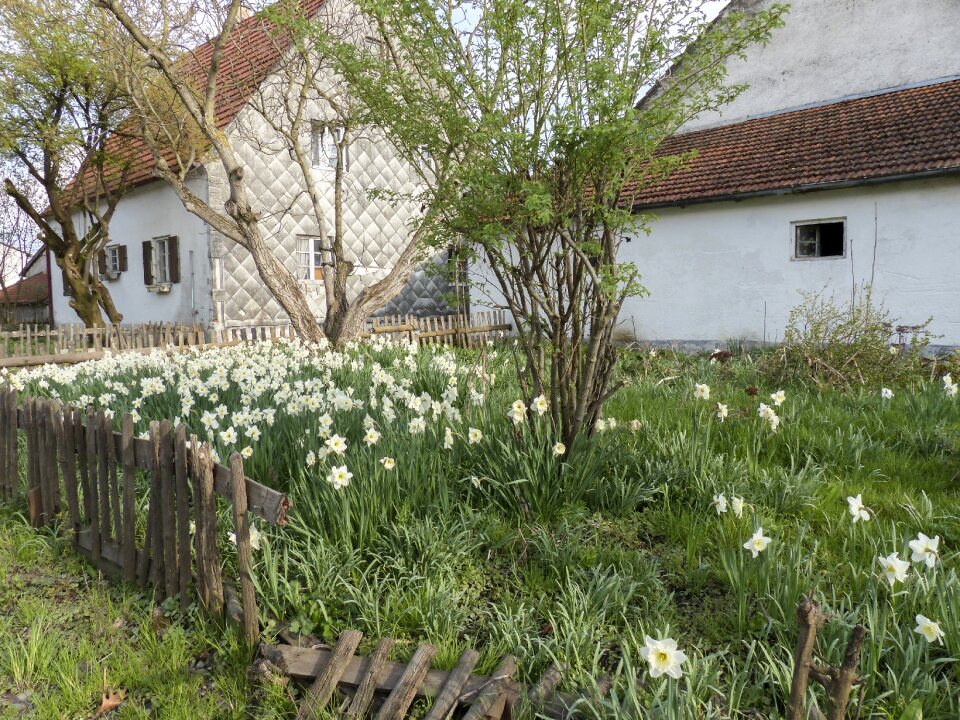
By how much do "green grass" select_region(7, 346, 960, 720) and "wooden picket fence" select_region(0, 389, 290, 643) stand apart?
8.9 inches

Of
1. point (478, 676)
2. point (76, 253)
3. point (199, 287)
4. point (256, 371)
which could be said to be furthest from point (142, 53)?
point (478, 676)

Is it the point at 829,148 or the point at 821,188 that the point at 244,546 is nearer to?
the point at 821,188

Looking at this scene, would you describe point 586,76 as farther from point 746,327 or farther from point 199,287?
A: point 199,287

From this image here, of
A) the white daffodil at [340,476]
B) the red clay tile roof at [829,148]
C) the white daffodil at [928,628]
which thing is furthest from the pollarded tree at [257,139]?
the white daffodil at [928,628]

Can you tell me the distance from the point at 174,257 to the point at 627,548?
13812 mm

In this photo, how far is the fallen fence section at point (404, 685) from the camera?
215 centimetres

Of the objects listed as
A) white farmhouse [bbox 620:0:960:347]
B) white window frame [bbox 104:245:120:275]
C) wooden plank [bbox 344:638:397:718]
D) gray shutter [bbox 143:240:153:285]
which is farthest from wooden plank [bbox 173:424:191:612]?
white window frame [bbox 104:245:120:275]

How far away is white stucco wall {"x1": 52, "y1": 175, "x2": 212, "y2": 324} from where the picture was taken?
538 inches

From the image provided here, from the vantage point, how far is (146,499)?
3.89m

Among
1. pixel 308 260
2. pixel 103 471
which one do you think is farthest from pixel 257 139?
pixel 103 471

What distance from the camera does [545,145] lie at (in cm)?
344

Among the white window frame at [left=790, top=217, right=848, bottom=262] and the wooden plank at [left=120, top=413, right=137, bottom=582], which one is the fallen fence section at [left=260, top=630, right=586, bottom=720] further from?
the white window frame at [left=790, top=217, right=848, bottom=262]

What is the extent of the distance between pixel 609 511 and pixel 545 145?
6.48 ft

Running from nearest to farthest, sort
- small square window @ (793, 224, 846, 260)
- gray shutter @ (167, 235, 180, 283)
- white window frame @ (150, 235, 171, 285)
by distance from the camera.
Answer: small square window @ (793, 224, 846, 260), gray shutter @ (167, 235, 180, 283), white window frame @ (150, 235, 171, 285)
